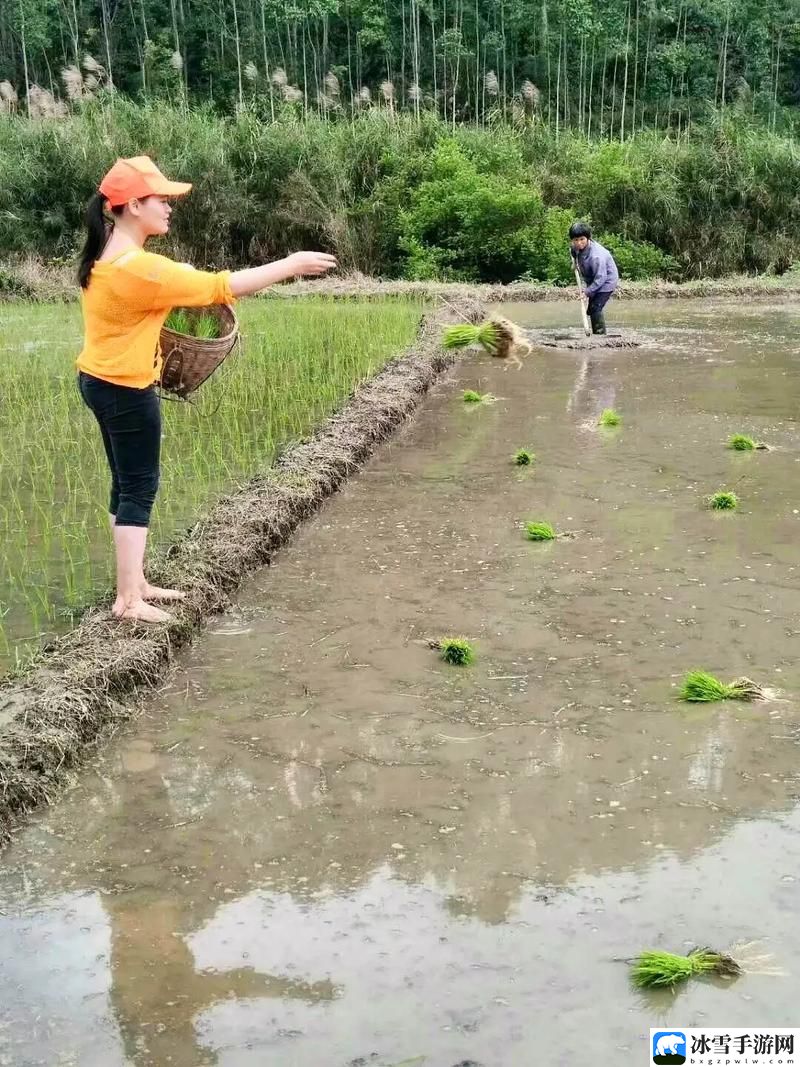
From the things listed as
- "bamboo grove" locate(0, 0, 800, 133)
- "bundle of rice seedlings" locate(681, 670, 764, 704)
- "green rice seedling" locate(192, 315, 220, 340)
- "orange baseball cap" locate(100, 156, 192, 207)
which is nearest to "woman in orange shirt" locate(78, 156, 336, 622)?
"orange baseball cap" locate(100, 156, 192, 207)

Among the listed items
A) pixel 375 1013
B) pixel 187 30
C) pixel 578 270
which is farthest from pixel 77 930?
pixel 187 30

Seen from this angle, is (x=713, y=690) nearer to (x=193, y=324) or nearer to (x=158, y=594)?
(x=158, y=594)

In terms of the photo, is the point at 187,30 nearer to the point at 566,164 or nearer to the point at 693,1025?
the point at 566,164

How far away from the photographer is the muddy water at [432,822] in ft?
6.92

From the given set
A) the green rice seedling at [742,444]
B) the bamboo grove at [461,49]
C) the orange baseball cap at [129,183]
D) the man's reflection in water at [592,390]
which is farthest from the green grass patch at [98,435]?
the bamboo grove at [461,49]

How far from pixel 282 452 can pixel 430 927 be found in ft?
13.7

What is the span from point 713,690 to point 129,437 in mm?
2001

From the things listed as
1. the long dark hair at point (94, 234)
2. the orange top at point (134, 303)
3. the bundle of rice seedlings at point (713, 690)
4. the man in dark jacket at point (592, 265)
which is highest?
the long dark hair at point (94, 234)

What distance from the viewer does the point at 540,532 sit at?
16.5ft

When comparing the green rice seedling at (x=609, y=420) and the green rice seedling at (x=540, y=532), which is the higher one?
the green rice seedling at (x=540, y=532)

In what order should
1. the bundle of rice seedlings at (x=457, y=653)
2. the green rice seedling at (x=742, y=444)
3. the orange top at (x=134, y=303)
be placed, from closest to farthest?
the orange top at (x=134, y=303)
the bundle of rice seedlings at (x=457, y=653)
the green rice seedling at (x=742, y=444)

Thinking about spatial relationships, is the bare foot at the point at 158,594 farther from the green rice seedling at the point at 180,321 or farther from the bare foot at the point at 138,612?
the green rice seedling at the point at 180,321

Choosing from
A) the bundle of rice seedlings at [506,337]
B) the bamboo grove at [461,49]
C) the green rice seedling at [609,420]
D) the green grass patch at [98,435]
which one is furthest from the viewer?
the bamboo grove at [461,49]

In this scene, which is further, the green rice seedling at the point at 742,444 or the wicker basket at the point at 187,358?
the green rice seedling at the point at 742,444
